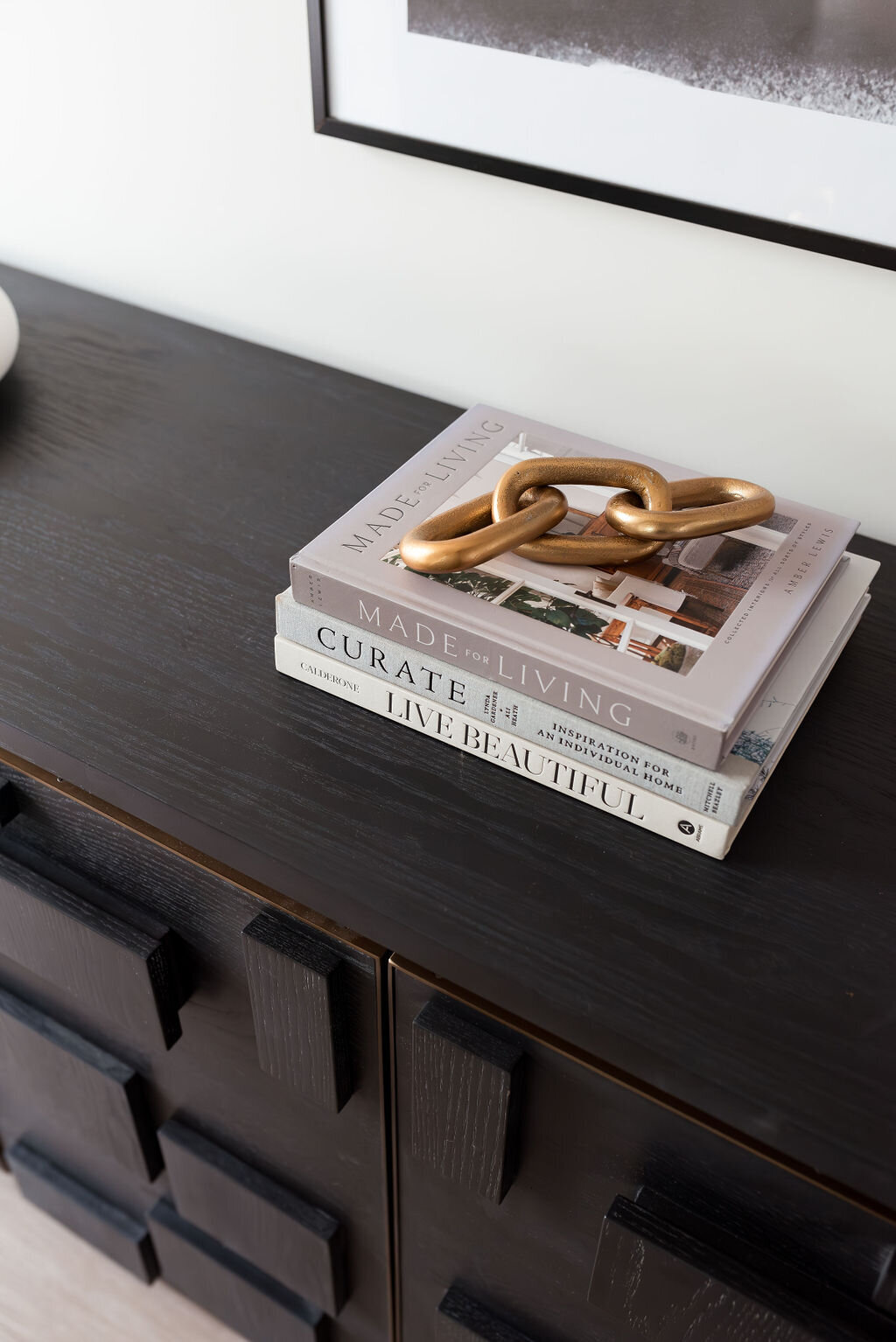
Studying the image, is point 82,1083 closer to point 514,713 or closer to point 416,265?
point 514,713

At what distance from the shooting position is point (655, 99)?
2.09ft

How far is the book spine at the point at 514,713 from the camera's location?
50 cm

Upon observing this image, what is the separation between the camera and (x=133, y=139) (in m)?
0.87

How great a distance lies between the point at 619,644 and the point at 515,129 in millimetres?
371

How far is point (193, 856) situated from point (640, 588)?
26 centimetres

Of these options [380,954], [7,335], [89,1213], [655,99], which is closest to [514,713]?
[380,954]

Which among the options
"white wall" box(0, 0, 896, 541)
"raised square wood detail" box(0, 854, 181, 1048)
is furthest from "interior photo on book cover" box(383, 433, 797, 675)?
"raised square wood detail" box(0, 854, 181, 1048)

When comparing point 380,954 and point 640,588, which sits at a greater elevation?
point 640,588

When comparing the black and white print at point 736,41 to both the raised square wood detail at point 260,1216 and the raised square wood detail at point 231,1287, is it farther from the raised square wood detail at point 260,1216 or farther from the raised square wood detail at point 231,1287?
the raised square wood detail at point 231,1287

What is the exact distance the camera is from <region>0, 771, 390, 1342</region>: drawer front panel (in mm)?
561

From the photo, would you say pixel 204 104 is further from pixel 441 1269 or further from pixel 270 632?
pixel 441 1269

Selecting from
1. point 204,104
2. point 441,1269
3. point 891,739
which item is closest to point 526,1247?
point 441,1269

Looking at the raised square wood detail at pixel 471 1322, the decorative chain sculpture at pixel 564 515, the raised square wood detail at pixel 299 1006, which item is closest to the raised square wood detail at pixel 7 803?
the raised square wood detail at pixel 299 1006

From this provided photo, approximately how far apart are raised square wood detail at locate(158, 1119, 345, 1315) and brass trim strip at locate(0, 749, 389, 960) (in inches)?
11.7
